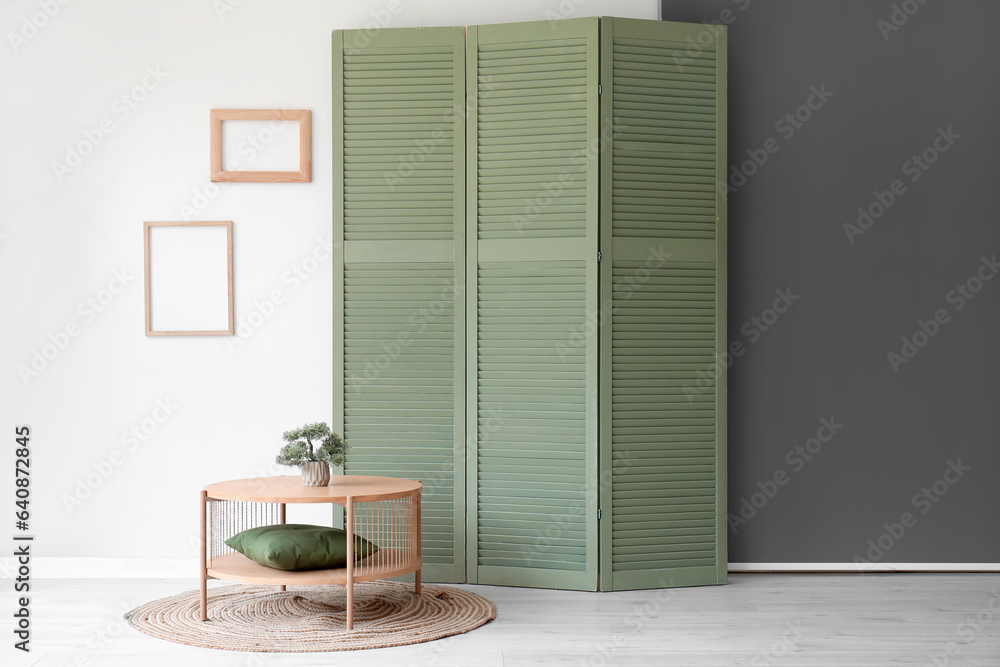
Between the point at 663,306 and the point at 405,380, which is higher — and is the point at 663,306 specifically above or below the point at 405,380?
above

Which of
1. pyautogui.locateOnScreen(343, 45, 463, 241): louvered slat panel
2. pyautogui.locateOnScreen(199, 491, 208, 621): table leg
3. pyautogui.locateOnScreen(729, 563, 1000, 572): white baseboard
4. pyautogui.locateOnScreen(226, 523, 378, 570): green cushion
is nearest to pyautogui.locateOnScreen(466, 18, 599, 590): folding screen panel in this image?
pyautogui.locateOnScreen(343, 45, 463, 241): louvered slat panel

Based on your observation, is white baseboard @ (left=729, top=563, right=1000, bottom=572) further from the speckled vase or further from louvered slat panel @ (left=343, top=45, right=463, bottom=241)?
louvered slat panel @ (left=343, top=45, right=463, bottom=241)

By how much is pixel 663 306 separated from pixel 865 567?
5.21ft

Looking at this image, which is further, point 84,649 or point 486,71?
point 486,71

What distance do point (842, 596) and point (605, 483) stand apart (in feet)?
3.55

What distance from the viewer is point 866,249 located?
4.19 m

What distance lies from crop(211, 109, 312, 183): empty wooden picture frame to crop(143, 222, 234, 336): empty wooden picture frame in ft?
0.76

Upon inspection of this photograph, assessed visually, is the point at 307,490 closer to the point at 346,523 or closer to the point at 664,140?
the point at 346,523

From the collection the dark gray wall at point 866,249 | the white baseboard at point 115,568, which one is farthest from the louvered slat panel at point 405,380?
the dark gray wall at point 866,249

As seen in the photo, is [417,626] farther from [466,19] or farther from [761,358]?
[466,19]

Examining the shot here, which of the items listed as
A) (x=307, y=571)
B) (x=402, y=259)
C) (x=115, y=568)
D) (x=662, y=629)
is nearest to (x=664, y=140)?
(x=402, y=259)

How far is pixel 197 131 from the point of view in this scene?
419 centimetres

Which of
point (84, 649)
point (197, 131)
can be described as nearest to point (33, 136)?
point (197, 131)

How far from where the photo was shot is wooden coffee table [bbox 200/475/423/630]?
316 cm
